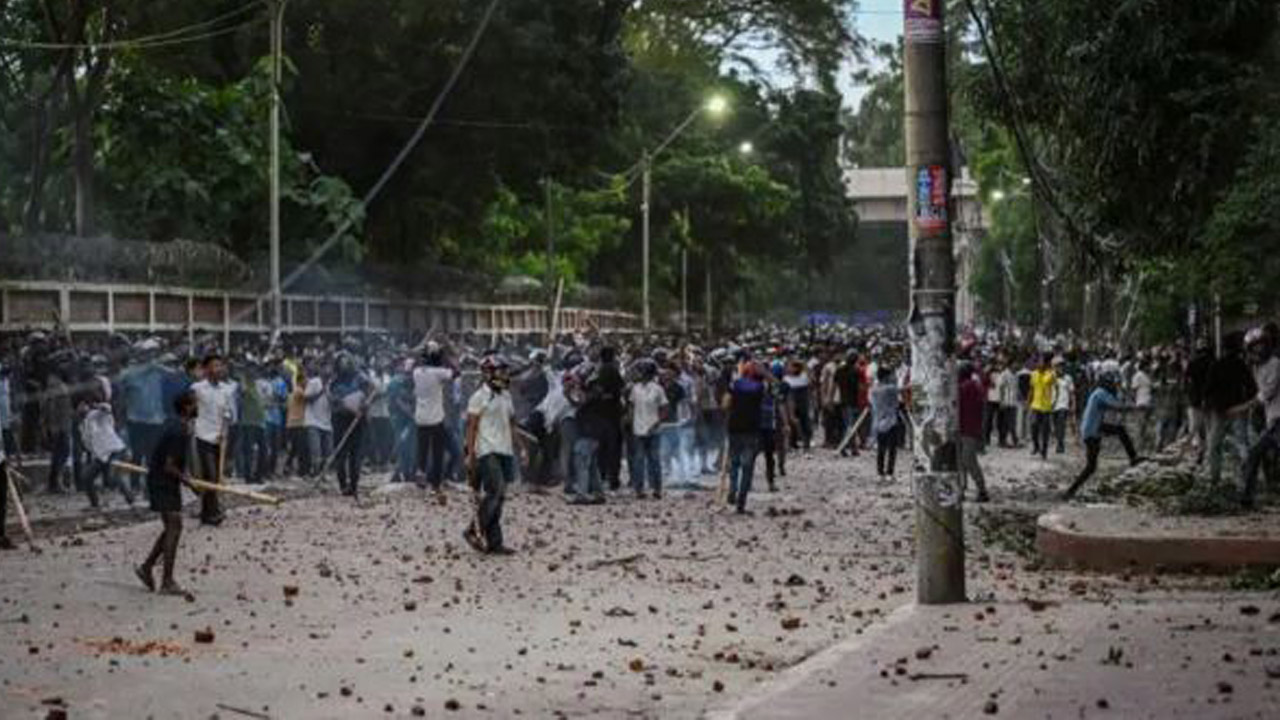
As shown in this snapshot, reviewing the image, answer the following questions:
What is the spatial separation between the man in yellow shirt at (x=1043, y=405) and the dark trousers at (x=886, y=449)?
547 cm

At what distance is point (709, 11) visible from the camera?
6178 cm

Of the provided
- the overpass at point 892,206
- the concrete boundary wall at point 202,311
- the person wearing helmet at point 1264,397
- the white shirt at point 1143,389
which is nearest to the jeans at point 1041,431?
the white shirt at point 1143,389

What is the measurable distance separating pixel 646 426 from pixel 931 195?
11.4m

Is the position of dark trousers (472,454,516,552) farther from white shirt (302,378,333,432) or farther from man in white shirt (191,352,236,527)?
white shirt (302,378,333,432)

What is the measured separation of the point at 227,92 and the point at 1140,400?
1827 centimetres

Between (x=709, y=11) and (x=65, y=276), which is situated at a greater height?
(x=709, y=11)

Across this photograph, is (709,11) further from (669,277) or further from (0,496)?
(0,496)

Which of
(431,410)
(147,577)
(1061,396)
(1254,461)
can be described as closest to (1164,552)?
(1254,461)

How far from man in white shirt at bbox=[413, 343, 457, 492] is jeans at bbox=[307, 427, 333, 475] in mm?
2284

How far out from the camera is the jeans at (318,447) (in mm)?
27078

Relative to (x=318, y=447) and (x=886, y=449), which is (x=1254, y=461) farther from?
(x=318, y=447)

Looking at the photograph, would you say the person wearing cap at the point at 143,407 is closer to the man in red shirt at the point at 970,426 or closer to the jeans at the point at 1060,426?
the man in red shirt at the point at 970,426

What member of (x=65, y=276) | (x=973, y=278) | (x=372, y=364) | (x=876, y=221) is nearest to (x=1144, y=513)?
(x=372, y=364)

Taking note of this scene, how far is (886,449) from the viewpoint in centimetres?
2928
